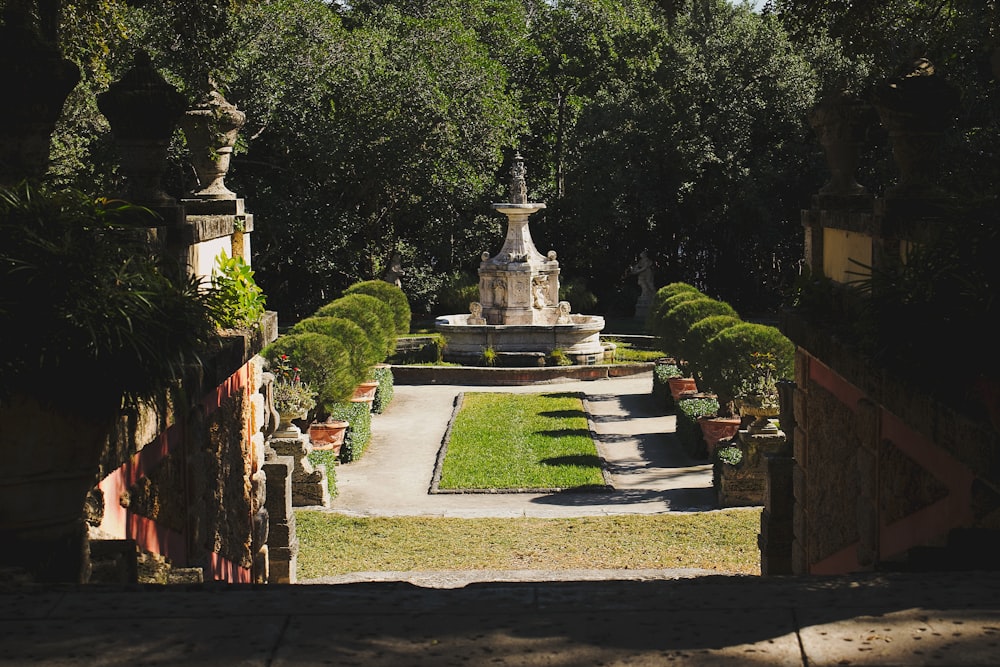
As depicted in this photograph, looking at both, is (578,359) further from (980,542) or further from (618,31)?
(980,542)

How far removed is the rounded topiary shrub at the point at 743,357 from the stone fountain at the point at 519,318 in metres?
9.48

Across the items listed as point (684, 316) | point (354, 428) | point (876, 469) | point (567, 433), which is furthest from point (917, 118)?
point (684, 316)

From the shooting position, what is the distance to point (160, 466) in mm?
7367

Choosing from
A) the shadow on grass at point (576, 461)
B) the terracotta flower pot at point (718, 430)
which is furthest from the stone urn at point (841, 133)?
the shadow on grass at point (576, 461)

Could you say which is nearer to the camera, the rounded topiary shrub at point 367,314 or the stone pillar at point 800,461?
the stone pillar at point 800,461

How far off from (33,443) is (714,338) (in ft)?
50.0

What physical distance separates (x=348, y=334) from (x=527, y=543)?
8.37 metres

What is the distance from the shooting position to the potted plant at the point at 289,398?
51.7 ft

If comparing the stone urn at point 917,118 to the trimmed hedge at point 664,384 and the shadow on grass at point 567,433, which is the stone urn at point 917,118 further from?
the trimmed hedge at point 664,384

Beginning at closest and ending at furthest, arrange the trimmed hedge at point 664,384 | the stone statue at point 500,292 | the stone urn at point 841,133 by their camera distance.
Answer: the stone urn at point 841,133 → the trimmed hedge at point 664,384 → the stone statue at point 500,292

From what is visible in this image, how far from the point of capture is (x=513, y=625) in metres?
3.96

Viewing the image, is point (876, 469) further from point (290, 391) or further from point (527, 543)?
point (290, 391)

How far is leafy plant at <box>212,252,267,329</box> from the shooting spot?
789 centimetres

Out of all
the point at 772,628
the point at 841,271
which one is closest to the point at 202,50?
the point at 841,271
